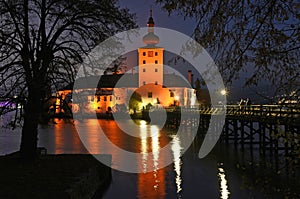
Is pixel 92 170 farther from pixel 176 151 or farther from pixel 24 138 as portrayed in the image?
pixel 176 151

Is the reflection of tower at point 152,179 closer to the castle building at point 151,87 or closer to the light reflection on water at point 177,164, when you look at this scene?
the light reflection on water at point 177,164

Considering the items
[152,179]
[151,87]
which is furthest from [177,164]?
[151,87]

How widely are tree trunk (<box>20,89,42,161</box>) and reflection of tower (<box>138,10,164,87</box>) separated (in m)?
77.1

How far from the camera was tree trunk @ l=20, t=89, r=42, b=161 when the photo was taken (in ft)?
47.9

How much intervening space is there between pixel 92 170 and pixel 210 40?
1077cm

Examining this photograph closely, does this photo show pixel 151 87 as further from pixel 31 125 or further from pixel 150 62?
pixel 31 125

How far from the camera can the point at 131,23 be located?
Answer: 1525cm

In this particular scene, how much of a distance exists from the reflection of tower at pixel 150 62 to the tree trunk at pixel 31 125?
77.1 meters

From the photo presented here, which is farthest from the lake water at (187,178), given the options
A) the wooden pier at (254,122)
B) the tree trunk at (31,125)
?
the wooden pier at (254,122)

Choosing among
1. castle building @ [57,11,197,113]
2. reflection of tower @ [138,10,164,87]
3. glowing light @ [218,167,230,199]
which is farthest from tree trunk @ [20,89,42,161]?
reflection of tower @ [138,10,164,87]

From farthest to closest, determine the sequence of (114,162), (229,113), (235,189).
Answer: (229,113)
(114,162)
(235,189)

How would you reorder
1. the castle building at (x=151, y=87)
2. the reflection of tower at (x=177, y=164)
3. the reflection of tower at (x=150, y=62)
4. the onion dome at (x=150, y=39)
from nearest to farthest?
the reflection of tower at (x=177, y=164)
the castle building at (x=151, y=87)
the reflection of tower at (x=150, y=62)
the onion dome at (x=150, y=39)

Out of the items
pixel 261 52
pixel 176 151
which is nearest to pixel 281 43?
pixel 261 52

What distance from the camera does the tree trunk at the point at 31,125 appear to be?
14610 mm
